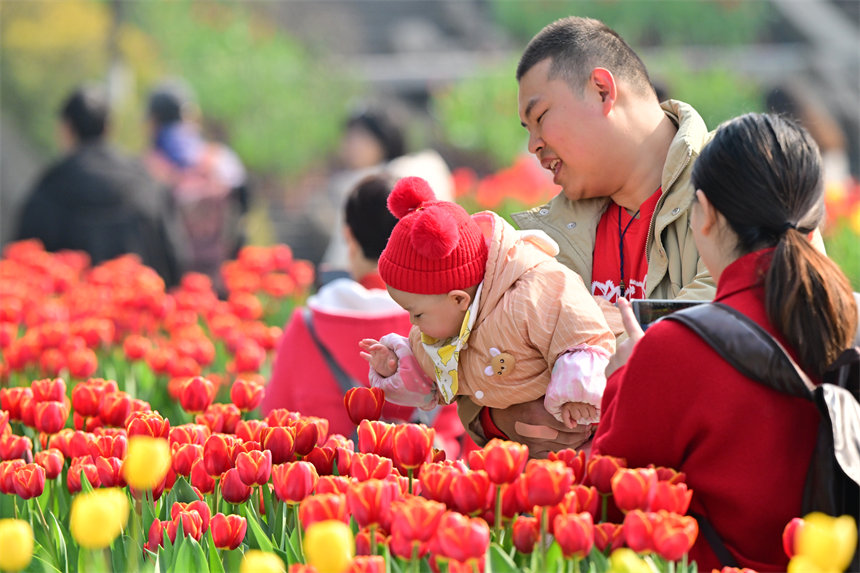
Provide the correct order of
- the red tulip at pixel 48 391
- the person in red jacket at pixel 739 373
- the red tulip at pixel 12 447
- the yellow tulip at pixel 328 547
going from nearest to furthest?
the yellow tulip at pixel 328 547, the person in red jacket at pixel 739 373, the red tulip at pixel 12 447, the red tulip at pixel 48 391

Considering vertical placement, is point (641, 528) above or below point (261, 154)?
above

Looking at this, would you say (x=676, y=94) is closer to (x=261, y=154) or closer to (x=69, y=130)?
(x=261, y=154)

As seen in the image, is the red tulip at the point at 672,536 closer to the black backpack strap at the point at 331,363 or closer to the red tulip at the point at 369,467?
the red tulip at the point at 369,467

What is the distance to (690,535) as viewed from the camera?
1814 millimetres

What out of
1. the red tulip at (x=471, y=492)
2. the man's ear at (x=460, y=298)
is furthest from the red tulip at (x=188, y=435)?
the red tulip at (x=471, y=492)

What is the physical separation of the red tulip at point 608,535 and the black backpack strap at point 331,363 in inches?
64.2

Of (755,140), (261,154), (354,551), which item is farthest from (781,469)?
(261,154)

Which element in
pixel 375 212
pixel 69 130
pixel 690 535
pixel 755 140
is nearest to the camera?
pixel 690 535

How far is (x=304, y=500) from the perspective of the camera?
203 cm

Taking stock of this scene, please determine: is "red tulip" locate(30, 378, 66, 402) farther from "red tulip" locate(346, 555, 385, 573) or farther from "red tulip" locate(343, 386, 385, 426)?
"red tulip" locate(346, 555, 385, 573)

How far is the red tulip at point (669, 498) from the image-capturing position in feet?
6.23

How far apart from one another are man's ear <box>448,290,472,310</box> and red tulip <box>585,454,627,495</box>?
0.53 metres

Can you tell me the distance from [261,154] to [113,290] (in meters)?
10.5

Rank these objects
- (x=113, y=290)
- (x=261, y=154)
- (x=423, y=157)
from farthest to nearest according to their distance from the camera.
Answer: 1. (x=261, y=154)
2. (x=423, y=157)
3. (x=113, y=290)
